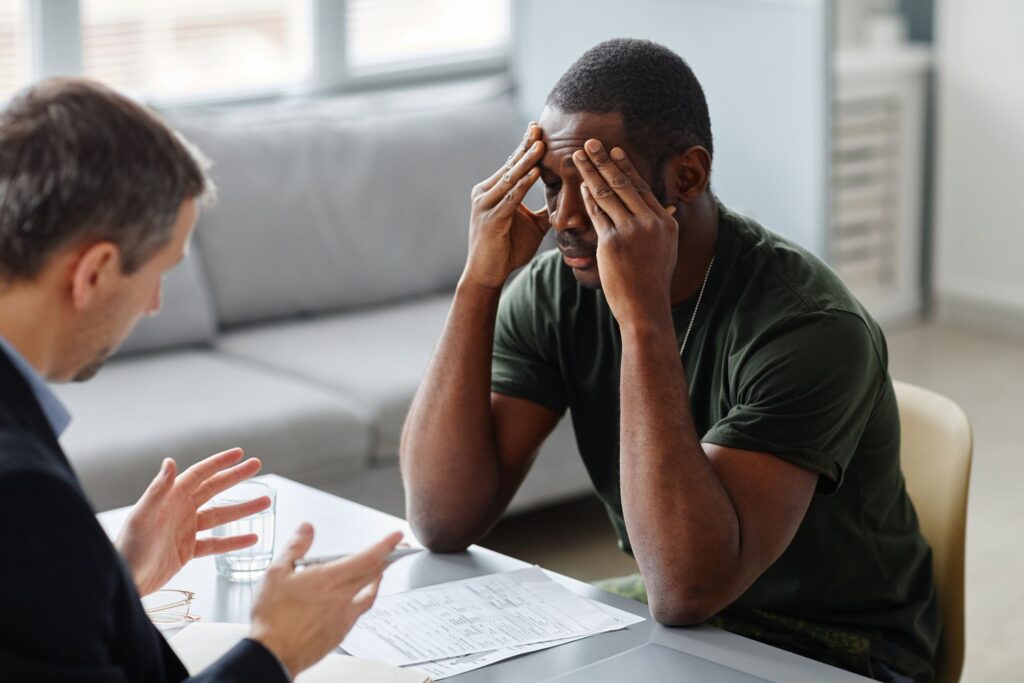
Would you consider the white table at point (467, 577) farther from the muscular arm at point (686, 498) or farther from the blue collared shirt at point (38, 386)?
the blue collared shirt at point (38, 386)

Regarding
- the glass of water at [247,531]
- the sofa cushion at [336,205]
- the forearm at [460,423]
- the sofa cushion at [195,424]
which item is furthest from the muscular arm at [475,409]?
the sofa cushion at [336,205]

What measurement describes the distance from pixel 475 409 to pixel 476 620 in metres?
0.35

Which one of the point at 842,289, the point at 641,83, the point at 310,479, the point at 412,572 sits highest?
the point at 641,83

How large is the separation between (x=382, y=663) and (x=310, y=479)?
5.04ft

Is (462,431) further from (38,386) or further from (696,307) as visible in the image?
(38,386)

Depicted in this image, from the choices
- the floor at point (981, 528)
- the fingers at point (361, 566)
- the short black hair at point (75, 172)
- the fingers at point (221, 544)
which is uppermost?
the short black hair at point (75, 172)

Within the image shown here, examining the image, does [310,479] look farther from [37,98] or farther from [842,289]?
[37,98]

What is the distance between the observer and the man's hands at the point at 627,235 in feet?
4.93

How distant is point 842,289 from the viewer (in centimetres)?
156

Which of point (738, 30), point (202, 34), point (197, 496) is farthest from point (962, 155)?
point (197, 496)

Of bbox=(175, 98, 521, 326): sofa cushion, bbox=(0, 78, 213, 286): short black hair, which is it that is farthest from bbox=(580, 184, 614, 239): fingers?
bbox=(175, 98, 521, 326): sofa cushion

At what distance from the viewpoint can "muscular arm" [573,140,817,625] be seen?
1.41 meters

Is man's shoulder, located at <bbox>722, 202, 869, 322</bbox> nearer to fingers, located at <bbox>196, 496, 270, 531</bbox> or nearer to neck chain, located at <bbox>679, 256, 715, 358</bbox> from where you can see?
neck chain, located at <bbox>679, 256, 715, 358</bbox>

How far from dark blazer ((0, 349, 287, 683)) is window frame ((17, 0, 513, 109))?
2.64 meters
